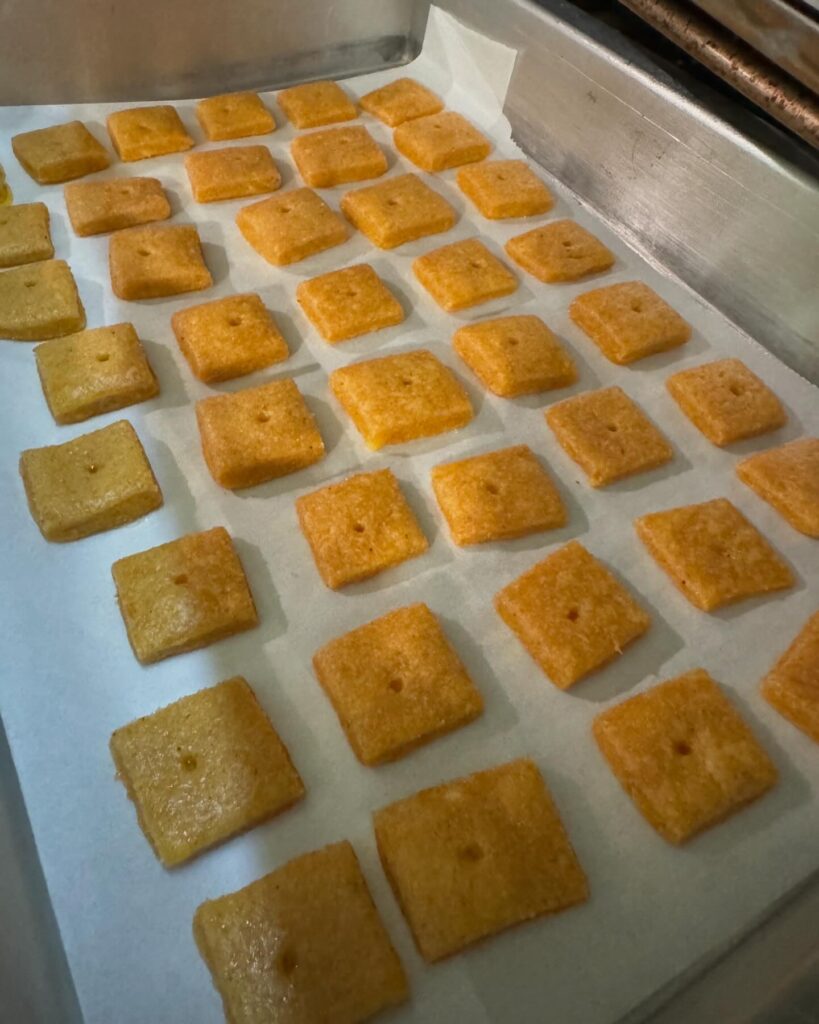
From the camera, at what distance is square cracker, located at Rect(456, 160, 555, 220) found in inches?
80.3

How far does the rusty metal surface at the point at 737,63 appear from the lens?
146 cm

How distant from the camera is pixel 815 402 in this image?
Answer: 171 cm

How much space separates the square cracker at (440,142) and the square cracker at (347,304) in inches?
21.1

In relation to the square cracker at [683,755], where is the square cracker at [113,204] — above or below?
above

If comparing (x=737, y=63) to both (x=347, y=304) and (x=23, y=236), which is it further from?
(x=23, y=236)

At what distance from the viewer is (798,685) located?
1287mm

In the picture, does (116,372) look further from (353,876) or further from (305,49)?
(305,49)

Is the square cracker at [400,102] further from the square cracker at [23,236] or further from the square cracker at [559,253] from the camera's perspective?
the square cracker at [23,236]

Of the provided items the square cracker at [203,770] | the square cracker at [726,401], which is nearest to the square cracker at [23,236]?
the square cracker at [203,770]

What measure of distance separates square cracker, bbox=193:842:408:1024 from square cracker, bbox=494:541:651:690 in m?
0.45

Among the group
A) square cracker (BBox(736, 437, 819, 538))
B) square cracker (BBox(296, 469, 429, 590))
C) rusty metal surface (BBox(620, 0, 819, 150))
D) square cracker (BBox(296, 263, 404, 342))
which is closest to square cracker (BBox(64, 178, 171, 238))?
square cracker (BBox(296, 263, 404, 342))

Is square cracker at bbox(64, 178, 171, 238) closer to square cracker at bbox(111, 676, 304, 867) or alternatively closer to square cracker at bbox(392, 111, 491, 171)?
square cracker at bbox(392, 111, 491, 171)

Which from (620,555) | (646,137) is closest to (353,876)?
(620,555)

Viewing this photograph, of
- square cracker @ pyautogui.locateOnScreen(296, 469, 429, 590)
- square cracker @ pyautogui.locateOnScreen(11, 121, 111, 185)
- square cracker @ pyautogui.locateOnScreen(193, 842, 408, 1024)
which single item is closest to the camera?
square cracker @ pyautogui.locateOnScreen(193, 842, 408, 1024)
